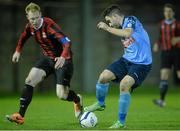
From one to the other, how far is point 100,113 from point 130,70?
11.4 ft

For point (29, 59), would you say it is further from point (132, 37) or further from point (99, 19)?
point (132, 37)

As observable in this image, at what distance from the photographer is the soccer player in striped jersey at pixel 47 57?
39.6 feet

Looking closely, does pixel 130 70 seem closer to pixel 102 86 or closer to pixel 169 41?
pixel 102 86

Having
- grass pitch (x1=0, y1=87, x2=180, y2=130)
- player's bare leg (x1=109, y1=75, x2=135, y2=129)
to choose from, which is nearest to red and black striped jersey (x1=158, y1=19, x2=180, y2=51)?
grass pitch (x1=0, y1=87, x2=180, y2=130)

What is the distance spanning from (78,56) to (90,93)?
5.90ft

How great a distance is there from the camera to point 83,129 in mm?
11484

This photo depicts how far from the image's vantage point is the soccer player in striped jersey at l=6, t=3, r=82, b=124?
12.1 meters

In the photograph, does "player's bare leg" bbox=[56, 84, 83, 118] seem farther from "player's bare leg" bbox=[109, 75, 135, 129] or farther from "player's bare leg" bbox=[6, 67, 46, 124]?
"player's bare leg" bbox=[109, 75, 135, 129]

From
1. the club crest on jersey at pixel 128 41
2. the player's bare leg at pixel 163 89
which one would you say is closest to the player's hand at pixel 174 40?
the player's bare leg at pixel 163 89

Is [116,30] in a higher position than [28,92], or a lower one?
higher

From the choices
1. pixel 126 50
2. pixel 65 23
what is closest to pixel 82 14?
pixel 65 23

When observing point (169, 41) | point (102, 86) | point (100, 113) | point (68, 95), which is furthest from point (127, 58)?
point (169, 41)

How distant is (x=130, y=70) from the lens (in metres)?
11.8

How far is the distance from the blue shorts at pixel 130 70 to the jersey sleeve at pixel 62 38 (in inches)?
34.4
